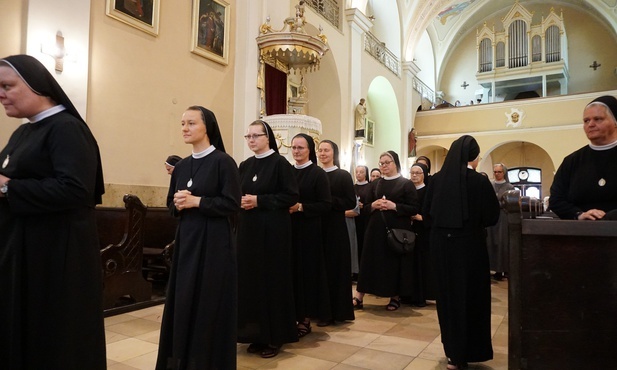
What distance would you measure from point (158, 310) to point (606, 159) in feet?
14.0

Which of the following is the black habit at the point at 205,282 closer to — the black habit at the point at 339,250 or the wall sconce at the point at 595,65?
the black habit at the point at 339,250

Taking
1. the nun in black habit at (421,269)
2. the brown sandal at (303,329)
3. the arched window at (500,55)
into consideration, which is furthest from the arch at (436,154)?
the brown sandal at (303,329)

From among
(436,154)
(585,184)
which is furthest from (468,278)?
(436,154)

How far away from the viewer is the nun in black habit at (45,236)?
176 centimetres

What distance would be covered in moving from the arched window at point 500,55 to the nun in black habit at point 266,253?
1858 cm

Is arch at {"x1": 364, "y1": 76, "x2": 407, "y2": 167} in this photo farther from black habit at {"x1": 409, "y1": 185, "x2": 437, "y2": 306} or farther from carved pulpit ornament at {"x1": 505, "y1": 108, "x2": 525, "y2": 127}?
black habit at {"x1": 409, "y1": 185, "x2": 437, "y2": 306}

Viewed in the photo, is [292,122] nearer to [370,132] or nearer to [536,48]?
[370,132]

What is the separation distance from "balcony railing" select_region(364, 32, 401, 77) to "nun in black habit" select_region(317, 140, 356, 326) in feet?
31.6

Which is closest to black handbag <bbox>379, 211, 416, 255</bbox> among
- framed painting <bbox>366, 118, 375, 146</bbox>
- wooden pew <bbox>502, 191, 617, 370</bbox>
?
wooden pew <bbox>502, 191, 617, 370</bbox>

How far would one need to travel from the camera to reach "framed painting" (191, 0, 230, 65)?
696 cm

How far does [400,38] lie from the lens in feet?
53.4

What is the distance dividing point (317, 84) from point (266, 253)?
29.7 ft

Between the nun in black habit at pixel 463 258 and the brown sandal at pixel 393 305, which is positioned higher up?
the nun in black habit at pixel 463 258

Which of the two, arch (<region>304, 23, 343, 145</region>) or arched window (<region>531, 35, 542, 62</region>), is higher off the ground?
arched window (<region>531, 35, 542, 62</region>)
